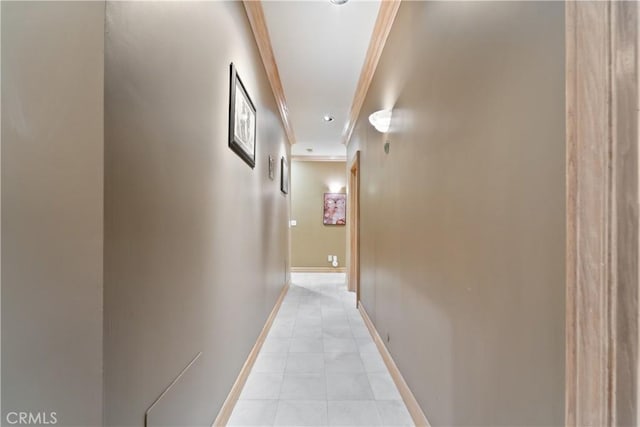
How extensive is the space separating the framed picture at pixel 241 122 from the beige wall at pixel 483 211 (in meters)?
1.08

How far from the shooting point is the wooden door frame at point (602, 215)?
48 centimetres

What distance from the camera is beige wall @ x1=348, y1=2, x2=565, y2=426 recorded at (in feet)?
2.25

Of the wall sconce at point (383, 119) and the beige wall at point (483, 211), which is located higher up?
the wall sconce at point (383, 119)

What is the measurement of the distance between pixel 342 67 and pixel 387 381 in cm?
290

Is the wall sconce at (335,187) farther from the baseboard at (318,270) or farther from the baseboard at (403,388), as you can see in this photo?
the baseboard at (403,388)

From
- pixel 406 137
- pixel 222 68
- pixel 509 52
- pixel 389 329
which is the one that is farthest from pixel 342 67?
pixel 389 329

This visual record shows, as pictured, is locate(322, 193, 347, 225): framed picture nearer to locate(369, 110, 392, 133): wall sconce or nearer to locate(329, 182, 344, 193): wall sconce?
locate(329, 182, 344, 193): wall sconce

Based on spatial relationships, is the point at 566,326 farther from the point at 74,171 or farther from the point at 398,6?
the point at 398,6

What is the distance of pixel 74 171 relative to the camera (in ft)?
2.12

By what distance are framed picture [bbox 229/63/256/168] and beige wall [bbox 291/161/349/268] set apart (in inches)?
172

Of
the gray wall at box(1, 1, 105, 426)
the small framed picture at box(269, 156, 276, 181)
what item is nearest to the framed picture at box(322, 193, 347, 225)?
the small framed picture at box(269, 156, 276, 181)

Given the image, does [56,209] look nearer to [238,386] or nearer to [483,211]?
[483,211]

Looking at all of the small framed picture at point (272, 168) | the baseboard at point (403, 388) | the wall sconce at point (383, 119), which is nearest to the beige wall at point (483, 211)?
the baseboard at point (403, 388)

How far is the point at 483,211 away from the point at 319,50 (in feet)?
7.53
